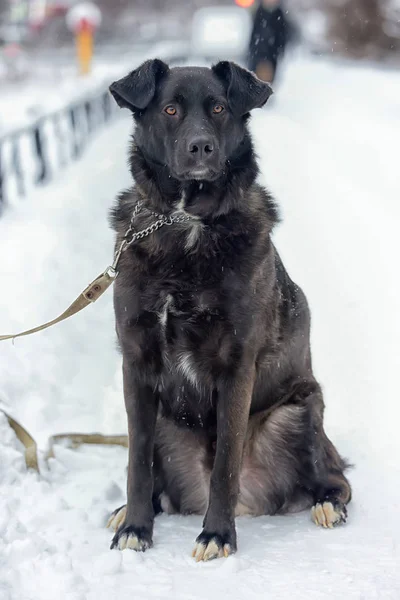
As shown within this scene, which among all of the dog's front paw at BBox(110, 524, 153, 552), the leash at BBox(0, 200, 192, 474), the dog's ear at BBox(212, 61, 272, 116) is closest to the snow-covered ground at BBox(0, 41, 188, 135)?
the leash at BBox(0, 200, 192, 474)

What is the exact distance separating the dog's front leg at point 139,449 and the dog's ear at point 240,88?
123cm

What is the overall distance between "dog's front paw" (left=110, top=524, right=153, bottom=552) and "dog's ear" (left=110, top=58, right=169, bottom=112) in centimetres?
183

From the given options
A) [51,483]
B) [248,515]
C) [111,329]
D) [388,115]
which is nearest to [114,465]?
[51,483]

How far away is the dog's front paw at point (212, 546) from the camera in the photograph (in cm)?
333

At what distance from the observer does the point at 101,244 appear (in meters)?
8.62

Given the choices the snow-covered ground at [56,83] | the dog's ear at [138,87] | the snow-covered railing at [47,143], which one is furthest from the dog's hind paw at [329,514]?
the snow-covered ground at [56,83]

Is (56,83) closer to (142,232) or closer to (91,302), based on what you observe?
(91,302)

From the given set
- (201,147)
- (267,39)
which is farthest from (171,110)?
(267,39)

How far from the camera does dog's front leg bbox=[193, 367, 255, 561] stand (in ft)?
11.2

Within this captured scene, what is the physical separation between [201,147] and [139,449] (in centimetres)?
133

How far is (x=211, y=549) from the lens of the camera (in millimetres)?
3336

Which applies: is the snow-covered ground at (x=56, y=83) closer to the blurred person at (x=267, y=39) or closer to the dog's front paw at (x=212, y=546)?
the blurred person at (x=267, y=39)

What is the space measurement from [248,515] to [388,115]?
12.3 metres

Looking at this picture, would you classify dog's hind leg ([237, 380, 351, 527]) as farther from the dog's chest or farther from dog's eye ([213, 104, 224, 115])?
dog's eye ([213, 104, 224, 115])
